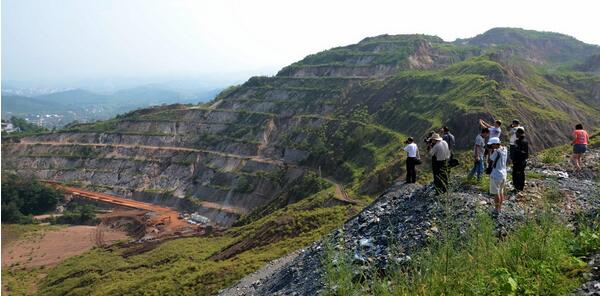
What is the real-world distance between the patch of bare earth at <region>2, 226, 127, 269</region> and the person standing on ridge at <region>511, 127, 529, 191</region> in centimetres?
4800

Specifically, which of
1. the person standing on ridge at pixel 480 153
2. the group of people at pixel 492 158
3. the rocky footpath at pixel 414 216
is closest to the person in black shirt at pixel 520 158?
the group of people at pixel 492 158

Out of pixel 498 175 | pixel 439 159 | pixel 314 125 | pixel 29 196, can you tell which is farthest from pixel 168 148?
pixel 498 175

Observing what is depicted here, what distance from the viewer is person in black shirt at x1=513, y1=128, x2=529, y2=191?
41.8 feet

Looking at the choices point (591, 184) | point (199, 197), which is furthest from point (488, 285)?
point (199, 197)

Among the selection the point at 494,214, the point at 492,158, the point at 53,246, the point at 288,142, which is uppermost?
the point at 492,158

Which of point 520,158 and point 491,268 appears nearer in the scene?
point 491,268

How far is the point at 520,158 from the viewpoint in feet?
41.9

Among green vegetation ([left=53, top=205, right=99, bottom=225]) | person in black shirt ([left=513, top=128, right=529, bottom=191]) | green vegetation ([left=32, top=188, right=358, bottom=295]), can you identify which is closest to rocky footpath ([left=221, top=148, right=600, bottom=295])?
person in black shirt ([left=513, top=128, right=529, bottom=191])

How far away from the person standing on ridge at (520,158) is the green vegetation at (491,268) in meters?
4.75

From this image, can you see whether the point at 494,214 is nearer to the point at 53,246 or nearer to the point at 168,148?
the point at 53,246

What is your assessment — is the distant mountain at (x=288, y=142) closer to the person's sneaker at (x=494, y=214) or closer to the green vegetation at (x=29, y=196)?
the green vegetation at (x=29, y=196)

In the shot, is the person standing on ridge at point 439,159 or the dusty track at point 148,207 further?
the dusty track at point 148,207

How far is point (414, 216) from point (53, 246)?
53.2 meters

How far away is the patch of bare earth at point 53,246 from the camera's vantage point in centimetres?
4850
